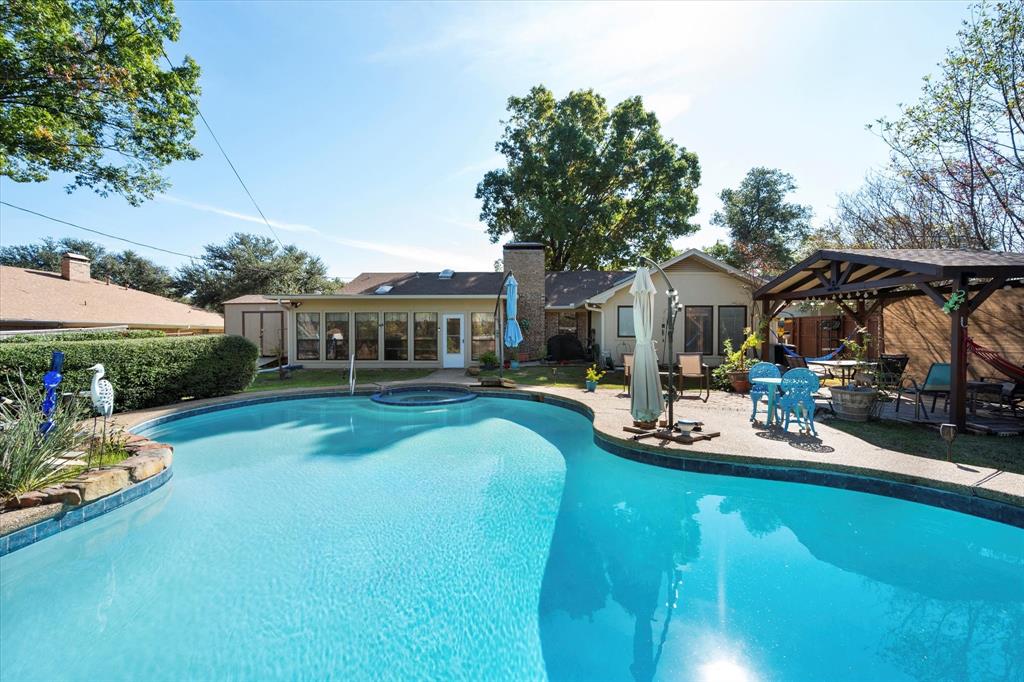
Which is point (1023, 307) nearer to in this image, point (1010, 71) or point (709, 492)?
point (1010, 71)

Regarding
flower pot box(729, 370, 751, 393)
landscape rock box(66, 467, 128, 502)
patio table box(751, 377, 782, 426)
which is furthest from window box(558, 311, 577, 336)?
landscape rock box(66, 467, 128, 502)

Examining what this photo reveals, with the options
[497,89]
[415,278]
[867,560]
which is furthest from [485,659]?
[415,278]

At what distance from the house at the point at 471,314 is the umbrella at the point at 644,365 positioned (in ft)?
24.1

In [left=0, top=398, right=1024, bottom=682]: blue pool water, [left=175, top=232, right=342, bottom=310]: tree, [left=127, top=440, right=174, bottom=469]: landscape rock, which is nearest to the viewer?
→ [left=0, top=398, right=1024, bottom=682]: blue pool water

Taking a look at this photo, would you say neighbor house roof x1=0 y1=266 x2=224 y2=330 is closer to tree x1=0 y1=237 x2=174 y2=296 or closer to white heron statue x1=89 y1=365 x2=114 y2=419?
white heron statue x1=89 y1=365 x2=114 y2=419

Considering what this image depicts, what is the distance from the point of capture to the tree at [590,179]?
77.1 ft

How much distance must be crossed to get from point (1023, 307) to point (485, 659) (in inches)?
510

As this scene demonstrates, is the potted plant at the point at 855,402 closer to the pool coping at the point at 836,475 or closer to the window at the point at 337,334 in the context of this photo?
the pool coping at the point at 836,475

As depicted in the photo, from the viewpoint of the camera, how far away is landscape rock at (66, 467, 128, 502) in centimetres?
471

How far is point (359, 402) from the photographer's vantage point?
1185cm

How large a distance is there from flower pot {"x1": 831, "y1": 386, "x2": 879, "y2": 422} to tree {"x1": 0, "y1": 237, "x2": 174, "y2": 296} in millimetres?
45052

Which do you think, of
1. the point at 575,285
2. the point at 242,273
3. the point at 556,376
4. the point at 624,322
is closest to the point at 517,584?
the point at 556,376

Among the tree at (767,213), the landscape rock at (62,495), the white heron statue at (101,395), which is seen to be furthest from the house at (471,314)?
the tree at (767,213)

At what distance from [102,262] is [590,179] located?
42586mm
